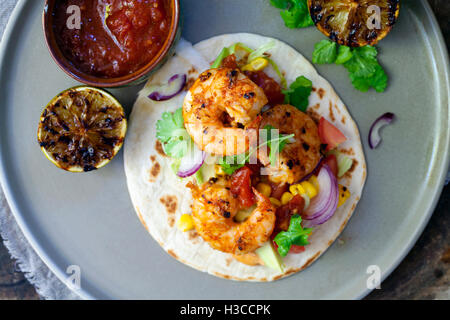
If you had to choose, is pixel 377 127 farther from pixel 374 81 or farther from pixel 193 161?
pixel 193 161

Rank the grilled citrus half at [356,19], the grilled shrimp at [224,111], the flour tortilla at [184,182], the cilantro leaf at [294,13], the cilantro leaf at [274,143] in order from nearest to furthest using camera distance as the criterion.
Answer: the grilled shrimp at [224,111], the cilantro leaf at [274,143], the grilled citrus half at [356,19], the cilantro leaf at [294,13], the flour tortilla at [184,182]

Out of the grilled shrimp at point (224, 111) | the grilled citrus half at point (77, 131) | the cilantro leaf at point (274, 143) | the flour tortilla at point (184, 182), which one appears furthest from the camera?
the flour tortilla at point (184, 182)

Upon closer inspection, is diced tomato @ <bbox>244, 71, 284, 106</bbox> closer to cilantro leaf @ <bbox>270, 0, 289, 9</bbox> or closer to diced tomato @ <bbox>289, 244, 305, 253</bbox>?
cilantro leaf @ <bbox>270, 0, 289, 9</bbox>

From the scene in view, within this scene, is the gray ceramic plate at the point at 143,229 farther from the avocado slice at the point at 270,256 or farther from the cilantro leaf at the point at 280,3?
the avocado slice at the point at 270,256

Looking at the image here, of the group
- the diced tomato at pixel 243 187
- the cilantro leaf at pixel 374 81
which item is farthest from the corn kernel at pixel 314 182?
the cilantro leaf at pixel 374 81

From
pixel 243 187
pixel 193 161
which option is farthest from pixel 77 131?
pixel 243 187

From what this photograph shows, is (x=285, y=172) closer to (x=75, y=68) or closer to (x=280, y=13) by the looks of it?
(x=280, y=13)

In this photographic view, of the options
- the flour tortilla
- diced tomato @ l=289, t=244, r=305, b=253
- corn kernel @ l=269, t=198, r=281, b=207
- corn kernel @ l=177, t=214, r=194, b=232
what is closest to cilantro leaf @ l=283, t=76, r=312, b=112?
the flour tortilla
